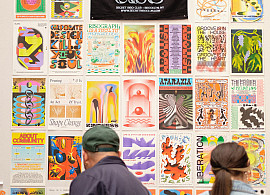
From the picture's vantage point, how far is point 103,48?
4113mm

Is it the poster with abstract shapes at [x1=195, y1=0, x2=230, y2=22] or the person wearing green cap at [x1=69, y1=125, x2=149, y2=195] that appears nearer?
the person wearing green cap at [x1=69, y1=125, x2=149, y2=195]

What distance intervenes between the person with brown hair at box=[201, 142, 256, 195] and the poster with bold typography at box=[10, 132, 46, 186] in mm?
2564

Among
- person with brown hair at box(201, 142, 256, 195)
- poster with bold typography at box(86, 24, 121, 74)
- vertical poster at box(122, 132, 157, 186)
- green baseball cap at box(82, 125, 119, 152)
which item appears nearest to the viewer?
person with brown hair at box(201, 142, 256, 195)

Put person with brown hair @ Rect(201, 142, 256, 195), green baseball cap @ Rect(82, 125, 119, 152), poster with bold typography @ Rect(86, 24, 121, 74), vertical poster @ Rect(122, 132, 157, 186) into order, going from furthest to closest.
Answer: poster with bold typography @ Rect(86, 24, 121, 74) → vertical poster @ Rect(122, 132, 157, 186) → green baseball cap @ Rect(82, 125, 119, 152) → person with brown hair @ Rect(201, 142, 256, 195)

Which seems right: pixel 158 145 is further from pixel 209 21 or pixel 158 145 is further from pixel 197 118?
pixel 209 21

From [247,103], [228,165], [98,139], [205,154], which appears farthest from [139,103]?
[228,165]

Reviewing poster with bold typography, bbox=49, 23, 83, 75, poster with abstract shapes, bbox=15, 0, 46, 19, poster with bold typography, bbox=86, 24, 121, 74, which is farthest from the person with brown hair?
poster with abstract shapes, bbox=15, 0, 46, 19

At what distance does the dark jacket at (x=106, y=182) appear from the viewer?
6.38ft

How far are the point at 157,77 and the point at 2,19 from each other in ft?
6.23

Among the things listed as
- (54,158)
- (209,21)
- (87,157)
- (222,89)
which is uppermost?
(209,21)

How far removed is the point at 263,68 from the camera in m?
4.14

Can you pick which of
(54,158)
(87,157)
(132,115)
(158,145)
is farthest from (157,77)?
(87,157)

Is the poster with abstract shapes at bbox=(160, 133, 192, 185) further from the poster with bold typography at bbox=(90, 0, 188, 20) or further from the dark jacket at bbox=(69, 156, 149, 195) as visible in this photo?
the dark jacket at bbox=(69, 156, 149, 195)

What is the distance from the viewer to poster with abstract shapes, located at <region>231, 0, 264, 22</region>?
416 centimetres
